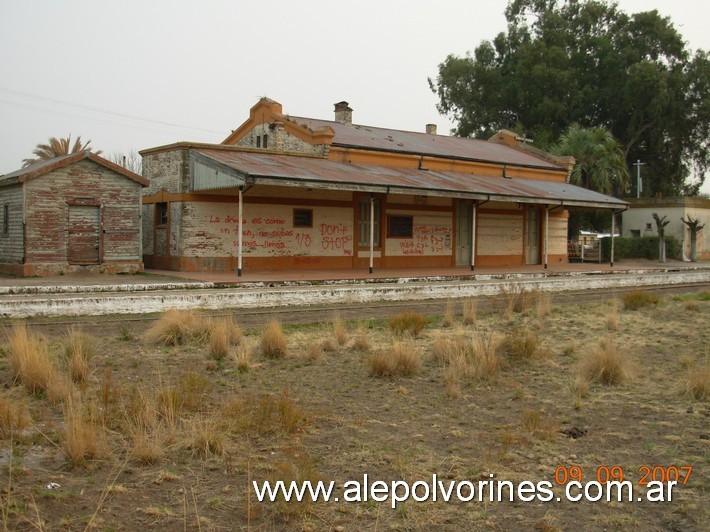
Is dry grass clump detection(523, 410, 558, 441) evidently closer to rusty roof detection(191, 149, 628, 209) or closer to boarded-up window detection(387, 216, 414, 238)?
rusty roof detection(191, 149, 628, 209)

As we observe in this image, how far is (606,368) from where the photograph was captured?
8.47m

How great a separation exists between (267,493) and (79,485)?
4.25ft

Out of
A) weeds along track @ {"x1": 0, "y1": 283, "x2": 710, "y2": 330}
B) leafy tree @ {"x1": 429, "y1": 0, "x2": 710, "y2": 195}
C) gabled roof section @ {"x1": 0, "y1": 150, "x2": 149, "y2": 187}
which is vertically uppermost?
leafy tree @ {"x1": 429, "y1": 0, "x2": 710, "y2": 195}

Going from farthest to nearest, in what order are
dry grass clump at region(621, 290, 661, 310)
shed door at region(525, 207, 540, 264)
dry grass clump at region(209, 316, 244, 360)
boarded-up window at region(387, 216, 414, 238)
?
1. shed door at region(525, 207, 540, 264)
2. boarded-up window at region(387, 216, 414, 238)
3. dry grass clump at region(621, 290, 661, 310)
4. dry grass clump at region(209, 316, 244, 360)

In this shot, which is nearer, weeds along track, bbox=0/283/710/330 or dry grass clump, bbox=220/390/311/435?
dry grass clump, bbox=220/390/311/435

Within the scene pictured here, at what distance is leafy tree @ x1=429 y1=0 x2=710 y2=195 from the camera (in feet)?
160

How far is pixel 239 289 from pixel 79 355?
9296 millimetres

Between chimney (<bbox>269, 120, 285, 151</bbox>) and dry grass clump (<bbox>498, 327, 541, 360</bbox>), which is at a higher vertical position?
chimney (<bbox>269, 120, 285, 151</bbox>)

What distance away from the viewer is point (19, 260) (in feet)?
64.7

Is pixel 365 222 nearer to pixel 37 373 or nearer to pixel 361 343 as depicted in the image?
pixel 361 343

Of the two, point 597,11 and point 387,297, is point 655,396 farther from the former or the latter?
point 597,11

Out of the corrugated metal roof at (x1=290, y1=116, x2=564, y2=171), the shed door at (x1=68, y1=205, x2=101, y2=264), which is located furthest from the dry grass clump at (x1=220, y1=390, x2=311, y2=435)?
the corrugated metal roof at (x1=290, y1=116, x2=564, y2=171)

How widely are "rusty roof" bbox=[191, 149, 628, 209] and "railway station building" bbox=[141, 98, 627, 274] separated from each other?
0.18 ft

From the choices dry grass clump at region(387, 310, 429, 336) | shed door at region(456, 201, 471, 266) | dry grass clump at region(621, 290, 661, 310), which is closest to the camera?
dry grass clump at region(387, 310, 429, 336)
